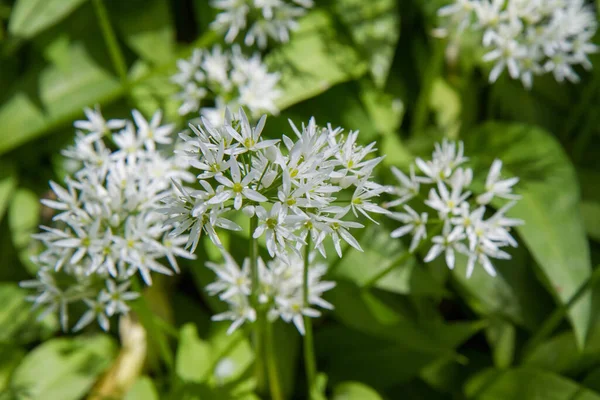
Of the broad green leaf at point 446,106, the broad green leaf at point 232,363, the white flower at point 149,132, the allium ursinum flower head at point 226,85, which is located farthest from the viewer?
the broad green leaf at point 446,106

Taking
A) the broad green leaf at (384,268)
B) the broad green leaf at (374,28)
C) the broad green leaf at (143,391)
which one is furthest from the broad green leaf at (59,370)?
the broad green leaf at (374,28)

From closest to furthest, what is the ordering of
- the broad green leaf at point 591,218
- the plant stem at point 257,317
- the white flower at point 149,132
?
the plant stem at point 257,317, the white flower at point 149,132, the broad green leaf at point 591,218

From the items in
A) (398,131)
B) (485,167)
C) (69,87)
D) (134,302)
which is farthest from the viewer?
(398,131)

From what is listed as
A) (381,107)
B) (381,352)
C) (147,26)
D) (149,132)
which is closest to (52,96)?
(147,26)

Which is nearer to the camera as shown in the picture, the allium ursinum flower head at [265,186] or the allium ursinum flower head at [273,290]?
the allium ursinum flower head at [265,186]

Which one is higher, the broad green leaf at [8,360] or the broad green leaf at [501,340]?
the broad green leaf at [8,360]

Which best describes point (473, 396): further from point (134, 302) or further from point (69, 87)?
point (69, 87)

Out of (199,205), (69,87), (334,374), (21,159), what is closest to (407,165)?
(334,374)

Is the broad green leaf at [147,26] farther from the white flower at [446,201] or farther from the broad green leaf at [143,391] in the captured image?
Result: the white flower at [446,201]
